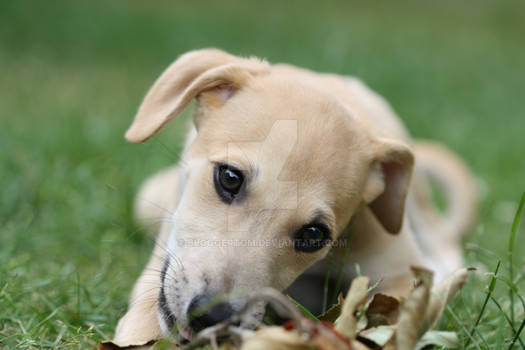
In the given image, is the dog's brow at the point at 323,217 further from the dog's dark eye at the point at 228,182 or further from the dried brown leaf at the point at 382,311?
the dried brown leaf at the point at 382,311

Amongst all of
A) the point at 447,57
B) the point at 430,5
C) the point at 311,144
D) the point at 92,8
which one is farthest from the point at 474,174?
the point at 430,5

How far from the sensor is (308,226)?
2.67m

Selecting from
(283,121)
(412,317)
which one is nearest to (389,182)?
(283,121)

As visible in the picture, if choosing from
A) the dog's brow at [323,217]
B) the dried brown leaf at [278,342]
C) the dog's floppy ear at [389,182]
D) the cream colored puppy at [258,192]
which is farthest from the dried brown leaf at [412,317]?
the dog's floppy ear at [389,182]

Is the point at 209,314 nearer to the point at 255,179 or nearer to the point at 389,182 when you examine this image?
the point at 255,179

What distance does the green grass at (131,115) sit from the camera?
3.07m

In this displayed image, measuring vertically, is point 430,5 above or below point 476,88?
above

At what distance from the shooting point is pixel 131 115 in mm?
6590

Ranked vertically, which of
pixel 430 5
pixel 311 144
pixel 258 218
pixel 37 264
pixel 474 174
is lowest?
pixel 37 264

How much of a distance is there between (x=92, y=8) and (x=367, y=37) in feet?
17.9

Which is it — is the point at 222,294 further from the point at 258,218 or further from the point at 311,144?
the point at 311,144

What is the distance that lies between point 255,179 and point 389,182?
3.26 ft

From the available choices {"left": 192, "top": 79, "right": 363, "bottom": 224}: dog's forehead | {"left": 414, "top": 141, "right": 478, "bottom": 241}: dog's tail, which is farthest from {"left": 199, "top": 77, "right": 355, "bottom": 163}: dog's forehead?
{"left": 414, "top": 141, "right": 478, "bottom": 241}: dog's tail

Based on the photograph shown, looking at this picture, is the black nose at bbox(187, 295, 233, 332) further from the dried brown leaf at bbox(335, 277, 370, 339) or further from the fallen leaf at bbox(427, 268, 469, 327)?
the fallen leaf at bbox(427, 268, 469, 327)
